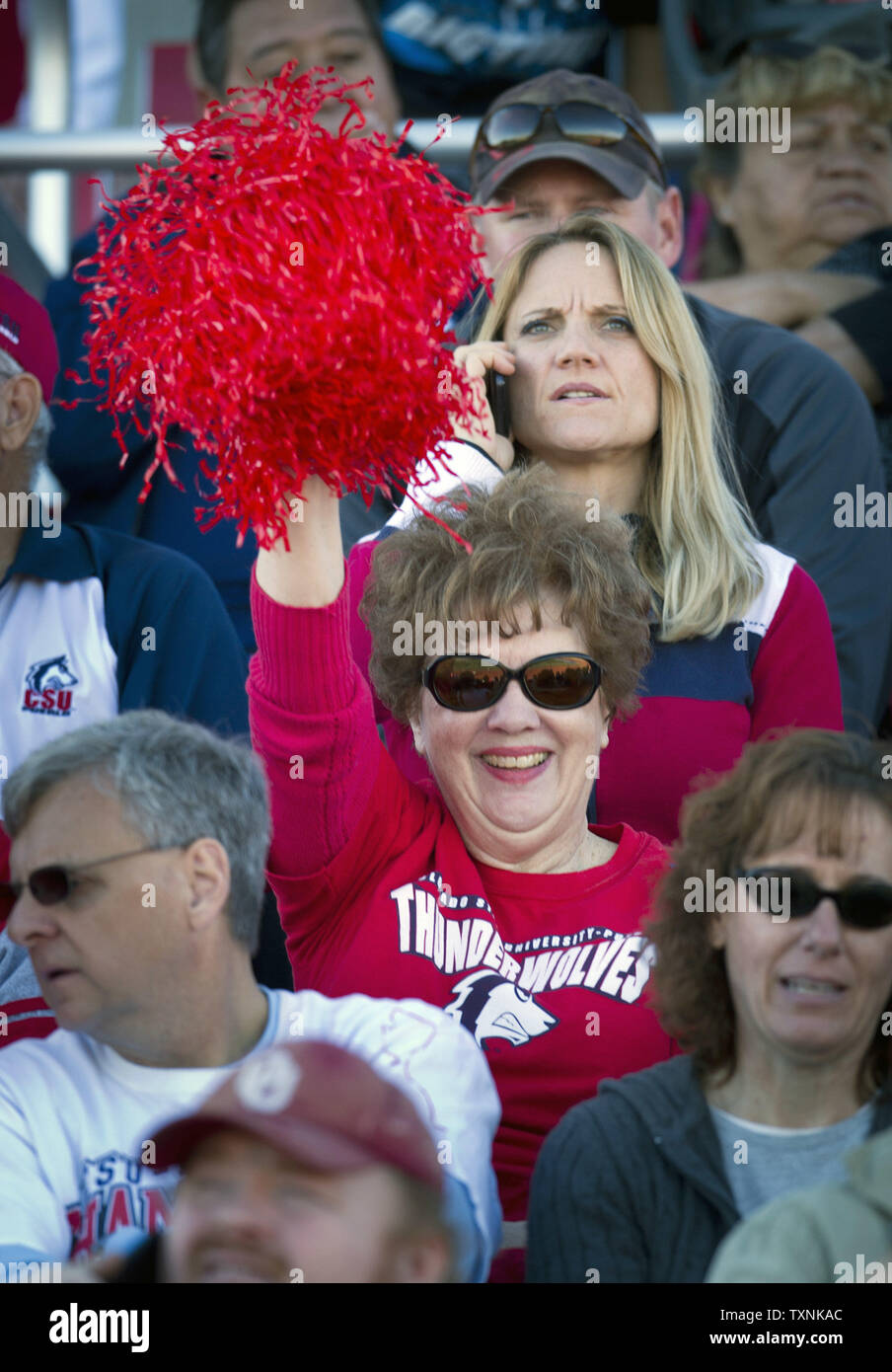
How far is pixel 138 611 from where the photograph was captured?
2.64m

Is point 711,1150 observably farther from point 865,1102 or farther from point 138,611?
point 138,611

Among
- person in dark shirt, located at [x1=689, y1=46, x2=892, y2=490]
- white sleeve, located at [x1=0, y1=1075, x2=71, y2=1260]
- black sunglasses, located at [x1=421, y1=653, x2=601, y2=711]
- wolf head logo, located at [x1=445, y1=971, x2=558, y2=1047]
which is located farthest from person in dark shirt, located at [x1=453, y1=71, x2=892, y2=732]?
white sleeve, located at [x1=0, y1=1075, x2=71, y2=1260]

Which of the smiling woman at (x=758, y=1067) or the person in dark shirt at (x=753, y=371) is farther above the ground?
the person in dark shirt at (x=753, y=371)

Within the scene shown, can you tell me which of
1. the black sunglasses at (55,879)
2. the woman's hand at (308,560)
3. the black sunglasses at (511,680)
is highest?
the woman's hand at (308,560)

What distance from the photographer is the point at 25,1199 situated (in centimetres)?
180

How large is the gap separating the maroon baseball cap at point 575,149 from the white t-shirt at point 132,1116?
1746 mm

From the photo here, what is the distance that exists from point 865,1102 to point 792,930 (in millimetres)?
200

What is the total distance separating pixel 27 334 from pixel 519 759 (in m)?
1.11

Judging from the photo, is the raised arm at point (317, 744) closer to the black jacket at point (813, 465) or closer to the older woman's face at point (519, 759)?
the older woman's face at point (519, 759)

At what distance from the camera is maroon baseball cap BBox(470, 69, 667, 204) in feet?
10.5

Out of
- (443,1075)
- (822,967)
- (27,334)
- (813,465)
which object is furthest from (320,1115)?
(813,465)

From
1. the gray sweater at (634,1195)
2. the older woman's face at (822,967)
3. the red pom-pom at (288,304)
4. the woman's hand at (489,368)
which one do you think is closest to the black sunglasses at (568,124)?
the woman's hand at (489,368)

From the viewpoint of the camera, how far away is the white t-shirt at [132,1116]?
1.80 meters

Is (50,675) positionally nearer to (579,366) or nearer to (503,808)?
(503,808)
